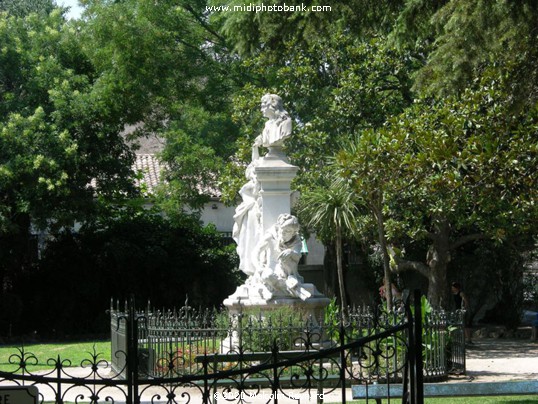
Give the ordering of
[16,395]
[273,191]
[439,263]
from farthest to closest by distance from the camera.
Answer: [439,263] → [273,191] → [16,395]

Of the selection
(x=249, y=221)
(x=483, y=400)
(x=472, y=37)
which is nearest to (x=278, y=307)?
(x=249, y=221)

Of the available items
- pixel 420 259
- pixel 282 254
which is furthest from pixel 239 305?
pixel 420 259

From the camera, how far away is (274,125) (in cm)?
1703

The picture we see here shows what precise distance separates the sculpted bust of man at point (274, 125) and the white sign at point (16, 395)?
36.5 ft

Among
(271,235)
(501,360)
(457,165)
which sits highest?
(457,165)

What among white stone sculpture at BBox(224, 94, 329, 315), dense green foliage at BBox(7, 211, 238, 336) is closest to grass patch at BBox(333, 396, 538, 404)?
white stone sculpture at BBox(224, 94, 329, 315)

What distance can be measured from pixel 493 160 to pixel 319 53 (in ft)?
36.0

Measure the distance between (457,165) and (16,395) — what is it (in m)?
10.2

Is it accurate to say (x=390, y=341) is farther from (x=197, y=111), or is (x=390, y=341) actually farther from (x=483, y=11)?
(x=197, y=111)

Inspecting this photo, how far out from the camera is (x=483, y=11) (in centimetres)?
1002

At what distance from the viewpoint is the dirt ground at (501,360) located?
1630cm

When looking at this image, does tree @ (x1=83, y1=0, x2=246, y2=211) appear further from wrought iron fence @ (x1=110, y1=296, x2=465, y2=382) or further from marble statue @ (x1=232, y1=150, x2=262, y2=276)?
wrought iron fence @ (x1=110, y1=296, x2=465, y2=382)

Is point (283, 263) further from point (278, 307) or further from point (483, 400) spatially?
point (483, 400)

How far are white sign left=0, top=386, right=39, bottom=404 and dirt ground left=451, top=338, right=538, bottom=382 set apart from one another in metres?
10.5
